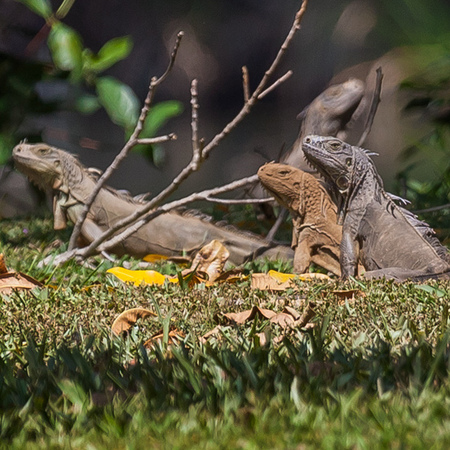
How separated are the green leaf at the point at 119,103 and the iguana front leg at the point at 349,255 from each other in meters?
2.09

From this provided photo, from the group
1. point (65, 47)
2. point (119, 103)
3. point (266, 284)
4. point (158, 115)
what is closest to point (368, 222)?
point (266, 284)

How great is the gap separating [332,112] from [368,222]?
2121mm

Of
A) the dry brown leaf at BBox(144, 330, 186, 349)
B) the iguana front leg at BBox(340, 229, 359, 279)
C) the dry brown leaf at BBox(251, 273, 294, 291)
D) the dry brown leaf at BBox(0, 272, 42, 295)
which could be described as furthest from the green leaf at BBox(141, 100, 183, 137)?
the dry brown leaf at BBox(144, 330, 186, 349)

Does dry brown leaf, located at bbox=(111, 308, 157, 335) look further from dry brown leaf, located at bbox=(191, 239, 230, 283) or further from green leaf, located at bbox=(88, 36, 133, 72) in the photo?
green leaf, located at bbox=(88, 36, 133, 72)

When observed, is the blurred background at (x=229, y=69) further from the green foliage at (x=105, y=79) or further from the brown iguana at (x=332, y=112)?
the green foliage at (x=105, y=79)

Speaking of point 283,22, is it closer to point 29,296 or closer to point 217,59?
point 217,59

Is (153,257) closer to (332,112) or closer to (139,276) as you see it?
(139,276)

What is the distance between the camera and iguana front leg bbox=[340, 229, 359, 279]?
4285 millimetres

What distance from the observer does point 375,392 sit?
5.67 feet

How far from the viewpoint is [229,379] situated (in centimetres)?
183

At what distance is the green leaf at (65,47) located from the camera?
5676 millimetres

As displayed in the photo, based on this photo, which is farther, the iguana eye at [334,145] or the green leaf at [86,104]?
the green leaf at [86,104]

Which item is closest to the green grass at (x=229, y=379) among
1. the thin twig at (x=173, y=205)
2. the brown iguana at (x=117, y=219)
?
the thin twig at (x=173, y=205)

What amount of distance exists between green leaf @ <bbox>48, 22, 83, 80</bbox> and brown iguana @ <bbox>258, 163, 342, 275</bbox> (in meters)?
1.86
